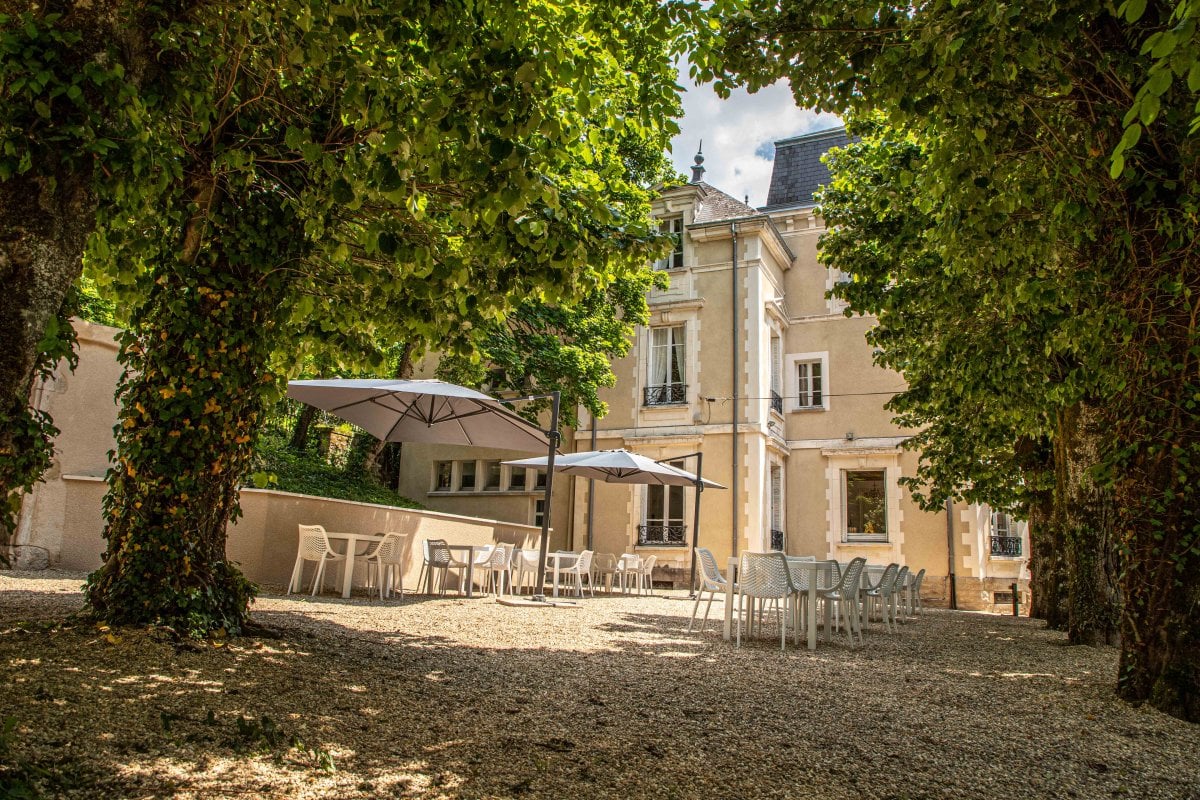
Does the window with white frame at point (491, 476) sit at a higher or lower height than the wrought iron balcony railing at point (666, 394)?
lower

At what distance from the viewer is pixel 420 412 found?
1112 centimetres

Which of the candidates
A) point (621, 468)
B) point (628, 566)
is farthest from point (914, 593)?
point (621, 468)

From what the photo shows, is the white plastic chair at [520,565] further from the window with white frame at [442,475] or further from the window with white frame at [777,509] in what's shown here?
the window with white frame at [442,475]

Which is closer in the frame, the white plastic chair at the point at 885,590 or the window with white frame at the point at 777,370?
the white plastic chair at the point at 885,590

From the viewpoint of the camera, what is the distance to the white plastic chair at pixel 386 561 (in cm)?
970

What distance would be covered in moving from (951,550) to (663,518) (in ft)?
21.7

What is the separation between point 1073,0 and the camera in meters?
3.95

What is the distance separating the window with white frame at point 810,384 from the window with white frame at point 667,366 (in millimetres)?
3194

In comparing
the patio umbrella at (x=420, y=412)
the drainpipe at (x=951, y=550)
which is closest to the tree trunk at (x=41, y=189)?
the patio umbrella at (x=420, y=412)

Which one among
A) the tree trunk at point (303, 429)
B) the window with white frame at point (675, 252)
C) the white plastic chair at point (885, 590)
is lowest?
the white plastic chair at point (885, 590)

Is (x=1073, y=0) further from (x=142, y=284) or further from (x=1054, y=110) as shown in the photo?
(x=142, y=284)

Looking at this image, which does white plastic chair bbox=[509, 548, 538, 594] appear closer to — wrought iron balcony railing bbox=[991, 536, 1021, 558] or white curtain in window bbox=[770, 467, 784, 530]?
white curtain in window bbox=[770, 467, 784, 530]

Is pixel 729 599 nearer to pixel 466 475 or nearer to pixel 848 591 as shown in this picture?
pixel 848 591

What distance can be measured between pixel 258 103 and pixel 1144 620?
6.45m
